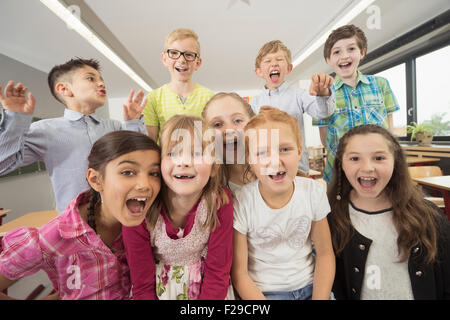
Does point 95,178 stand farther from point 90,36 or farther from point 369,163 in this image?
point 369,163

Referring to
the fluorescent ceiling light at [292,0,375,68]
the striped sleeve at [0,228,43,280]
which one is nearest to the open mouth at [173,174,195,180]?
the striped sleeve at [0,228,43,280]

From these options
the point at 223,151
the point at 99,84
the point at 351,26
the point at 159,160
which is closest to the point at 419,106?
the point at 351,26

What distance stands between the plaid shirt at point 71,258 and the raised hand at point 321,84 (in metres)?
1.03

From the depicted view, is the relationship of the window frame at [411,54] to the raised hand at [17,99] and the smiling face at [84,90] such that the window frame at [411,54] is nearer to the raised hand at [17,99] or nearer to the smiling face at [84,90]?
the smiling face at [84,90]

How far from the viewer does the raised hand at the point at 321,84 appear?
804 millimetres

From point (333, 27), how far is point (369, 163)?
0.71m

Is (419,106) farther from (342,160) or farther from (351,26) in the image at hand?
(342,160)


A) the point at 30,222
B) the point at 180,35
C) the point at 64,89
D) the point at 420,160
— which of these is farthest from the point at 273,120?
the point at 420,160

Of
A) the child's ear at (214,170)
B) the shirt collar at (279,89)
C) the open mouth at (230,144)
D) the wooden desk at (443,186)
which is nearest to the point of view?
the child's ear at (214,170)

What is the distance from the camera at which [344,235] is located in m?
Answer: 0.81

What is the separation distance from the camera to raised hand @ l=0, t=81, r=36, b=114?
71 centimetres

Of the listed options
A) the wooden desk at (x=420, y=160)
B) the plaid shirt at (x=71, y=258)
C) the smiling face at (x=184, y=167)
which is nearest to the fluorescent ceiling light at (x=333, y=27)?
the smiling face at (x=184, y=167)
